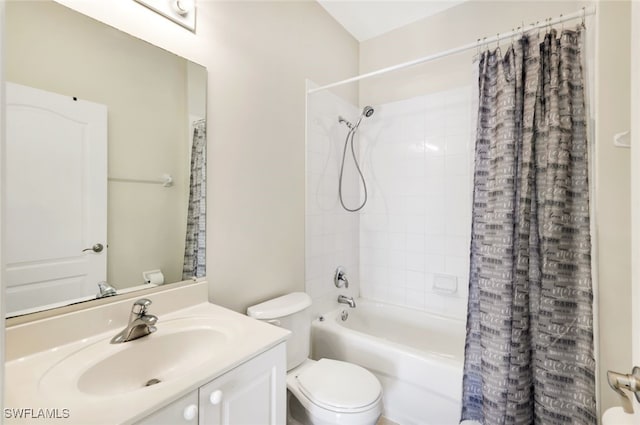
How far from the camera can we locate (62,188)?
94cm

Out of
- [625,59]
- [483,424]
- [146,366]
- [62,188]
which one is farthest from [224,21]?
[483,424]

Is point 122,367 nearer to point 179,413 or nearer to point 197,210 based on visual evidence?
point 179,413

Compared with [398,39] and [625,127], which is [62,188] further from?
[398,39]

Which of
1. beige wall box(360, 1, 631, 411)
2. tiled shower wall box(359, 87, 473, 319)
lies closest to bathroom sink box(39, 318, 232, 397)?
beige wall box(360, 1, 631, 411)

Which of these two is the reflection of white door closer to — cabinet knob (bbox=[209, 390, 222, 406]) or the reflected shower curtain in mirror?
the reflected shower curtain in mirror

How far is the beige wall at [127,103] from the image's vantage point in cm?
89

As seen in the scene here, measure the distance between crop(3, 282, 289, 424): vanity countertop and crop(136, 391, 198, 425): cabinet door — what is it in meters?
0.02

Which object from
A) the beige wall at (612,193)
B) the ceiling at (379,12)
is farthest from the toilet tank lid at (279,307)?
the ceiling at (379,12)

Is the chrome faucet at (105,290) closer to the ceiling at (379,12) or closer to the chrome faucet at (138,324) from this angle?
the chrome faucet at (138,324)

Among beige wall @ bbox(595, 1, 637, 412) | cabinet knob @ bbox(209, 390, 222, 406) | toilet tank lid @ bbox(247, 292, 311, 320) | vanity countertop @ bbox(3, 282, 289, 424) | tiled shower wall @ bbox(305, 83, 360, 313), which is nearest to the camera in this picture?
vanity countertop @ bbox(3, 282, 289, 424)

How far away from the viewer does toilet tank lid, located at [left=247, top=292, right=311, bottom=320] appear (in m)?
1.42

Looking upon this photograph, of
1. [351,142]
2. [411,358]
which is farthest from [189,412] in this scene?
[351,142]

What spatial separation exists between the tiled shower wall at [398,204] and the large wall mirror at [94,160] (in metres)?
0.90

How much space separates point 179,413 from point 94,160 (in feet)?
2.92
